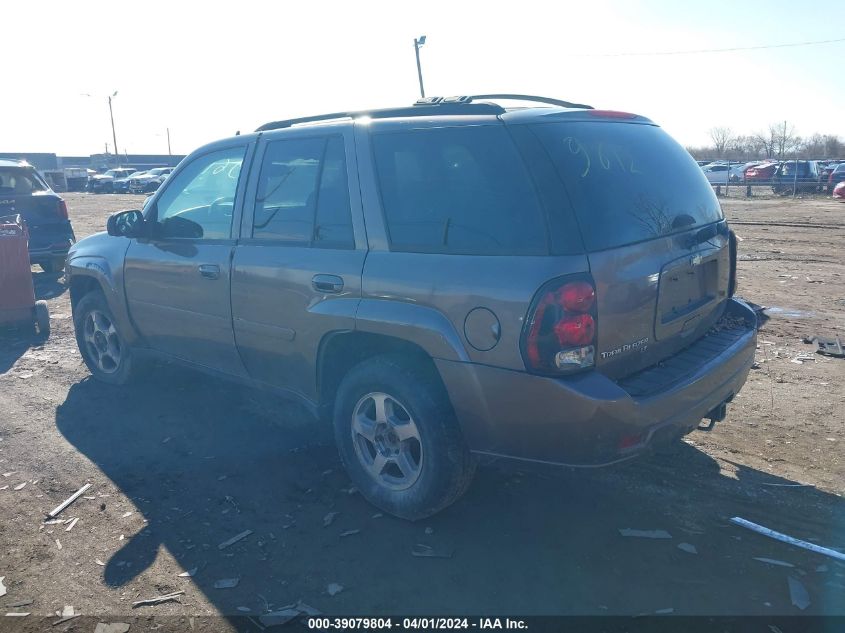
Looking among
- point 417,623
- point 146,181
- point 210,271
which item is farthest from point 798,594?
point 146,181

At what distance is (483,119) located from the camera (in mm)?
3570

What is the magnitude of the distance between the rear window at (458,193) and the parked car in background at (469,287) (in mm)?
11

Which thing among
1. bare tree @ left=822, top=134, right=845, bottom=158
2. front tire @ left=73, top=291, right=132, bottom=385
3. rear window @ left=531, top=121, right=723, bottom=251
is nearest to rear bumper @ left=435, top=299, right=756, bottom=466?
rear window @ left=531, top=121, right=723, bottom=251

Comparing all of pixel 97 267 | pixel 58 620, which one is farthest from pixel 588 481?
pixel 97 267

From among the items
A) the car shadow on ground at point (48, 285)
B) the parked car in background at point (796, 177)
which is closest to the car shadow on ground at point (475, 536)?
the car shadow on ground at point (48, 285)

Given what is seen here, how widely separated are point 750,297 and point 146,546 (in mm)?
8017

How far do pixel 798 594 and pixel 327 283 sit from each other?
8.81ft

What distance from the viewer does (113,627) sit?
10.2 ft

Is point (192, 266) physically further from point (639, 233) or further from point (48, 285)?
point (48, 285)

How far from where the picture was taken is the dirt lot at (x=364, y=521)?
3246 millimetres

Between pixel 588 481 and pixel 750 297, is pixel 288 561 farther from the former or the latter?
pixel 750 297

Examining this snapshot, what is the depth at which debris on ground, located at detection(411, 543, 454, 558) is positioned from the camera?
3.59 m

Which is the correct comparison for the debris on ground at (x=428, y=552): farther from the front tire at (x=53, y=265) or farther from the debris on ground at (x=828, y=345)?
the front tire at (x=53, y=265)

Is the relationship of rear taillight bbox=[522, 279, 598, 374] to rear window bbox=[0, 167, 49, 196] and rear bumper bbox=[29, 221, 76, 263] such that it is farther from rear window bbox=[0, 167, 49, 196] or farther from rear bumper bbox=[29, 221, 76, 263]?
rear window bbox=[0, 167, 49, 196]
